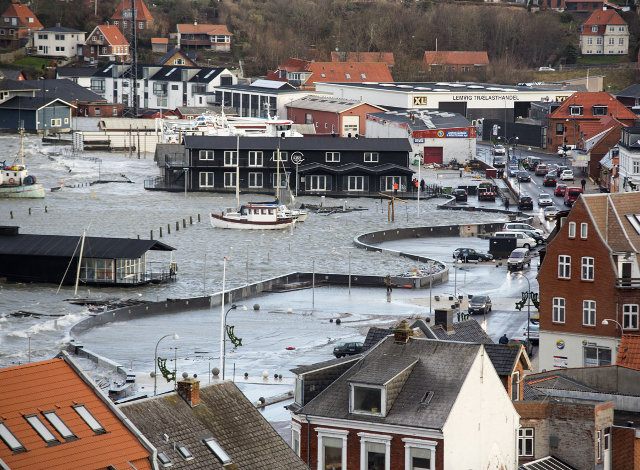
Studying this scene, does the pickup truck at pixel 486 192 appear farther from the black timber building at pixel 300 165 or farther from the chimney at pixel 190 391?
the chimney at pixel 190 391

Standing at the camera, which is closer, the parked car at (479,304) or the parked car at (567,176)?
the parked car at (479,304)

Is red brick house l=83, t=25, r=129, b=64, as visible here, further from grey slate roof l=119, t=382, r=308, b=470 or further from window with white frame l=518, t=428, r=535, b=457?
grey slate roof l=119, t=382, r=308, b=470

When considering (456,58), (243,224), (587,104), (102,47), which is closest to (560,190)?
(243,224)

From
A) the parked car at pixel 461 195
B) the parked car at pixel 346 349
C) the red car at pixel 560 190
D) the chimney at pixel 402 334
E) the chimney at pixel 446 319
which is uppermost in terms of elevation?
the chimney at pixel 402 334

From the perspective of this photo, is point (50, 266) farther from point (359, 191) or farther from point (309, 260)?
point (359, 191)

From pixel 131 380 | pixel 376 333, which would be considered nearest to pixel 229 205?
pixel 131 380

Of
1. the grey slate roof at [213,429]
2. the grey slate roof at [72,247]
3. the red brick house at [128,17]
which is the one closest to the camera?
the grey slate roof at [213,429]

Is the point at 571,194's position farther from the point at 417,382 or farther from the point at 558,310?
the point at 417,382

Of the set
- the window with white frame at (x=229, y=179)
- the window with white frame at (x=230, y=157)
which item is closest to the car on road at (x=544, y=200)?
the window with white frame at (x=230, y=157)
